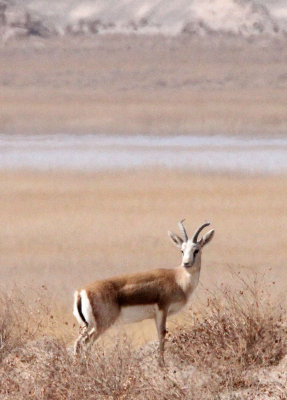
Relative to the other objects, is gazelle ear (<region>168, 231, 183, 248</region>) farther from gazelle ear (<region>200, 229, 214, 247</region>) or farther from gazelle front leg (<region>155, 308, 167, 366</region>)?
gazelle front leg (<region>155, 308, 167, 366</region>)

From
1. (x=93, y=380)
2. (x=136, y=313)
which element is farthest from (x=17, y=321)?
(x=93, y=380)

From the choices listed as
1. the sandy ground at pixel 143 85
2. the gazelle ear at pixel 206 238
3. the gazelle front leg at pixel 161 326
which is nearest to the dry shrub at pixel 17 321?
the gazelle front leg at pixel 161 326

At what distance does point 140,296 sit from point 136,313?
0.14 meters

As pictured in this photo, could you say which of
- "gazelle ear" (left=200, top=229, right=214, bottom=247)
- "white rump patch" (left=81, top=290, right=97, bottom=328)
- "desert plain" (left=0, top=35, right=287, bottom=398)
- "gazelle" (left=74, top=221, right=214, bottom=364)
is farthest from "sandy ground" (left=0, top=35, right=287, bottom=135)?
"white rump patch" (left=81, top=290, right=97, bottom=328)

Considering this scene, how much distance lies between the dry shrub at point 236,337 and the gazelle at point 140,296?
0.26 meters

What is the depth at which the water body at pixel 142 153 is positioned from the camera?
156 feet

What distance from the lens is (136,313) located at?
12125 millimetres

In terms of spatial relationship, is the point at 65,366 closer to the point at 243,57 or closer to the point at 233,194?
the point at 233,194

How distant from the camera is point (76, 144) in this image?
56.3 meters

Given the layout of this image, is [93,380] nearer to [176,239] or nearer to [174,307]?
[174,307]

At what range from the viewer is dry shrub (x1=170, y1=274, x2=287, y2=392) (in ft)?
38.3

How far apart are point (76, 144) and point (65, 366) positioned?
45.6 meters

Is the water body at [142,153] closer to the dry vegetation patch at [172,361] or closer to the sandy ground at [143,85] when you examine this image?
the sandy ground at [143,85]

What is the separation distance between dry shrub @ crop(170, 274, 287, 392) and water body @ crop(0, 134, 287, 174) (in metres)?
32.2
